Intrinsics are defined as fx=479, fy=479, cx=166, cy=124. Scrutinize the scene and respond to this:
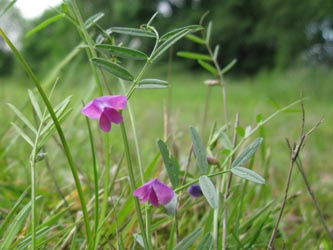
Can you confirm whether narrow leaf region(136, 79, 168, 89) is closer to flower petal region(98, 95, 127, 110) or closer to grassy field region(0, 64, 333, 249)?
flower petal region(98, 95, 127, 110)

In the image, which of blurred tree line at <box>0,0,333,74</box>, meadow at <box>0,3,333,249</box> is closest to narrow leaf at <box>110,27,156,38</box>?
meadow at <box>0,3,333,249</box>


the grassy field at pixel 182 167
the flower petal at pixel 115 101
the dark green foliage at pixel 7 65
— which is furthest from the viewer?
the dark green foliage at pixel 7 65

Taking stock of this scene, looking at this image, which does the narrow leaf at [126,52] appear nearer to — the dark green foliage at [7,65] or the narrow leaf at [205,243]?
the narrow leaf at [205,243]

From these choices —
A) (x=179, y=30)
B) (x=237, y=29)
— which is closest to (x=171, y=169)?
(x=179, y=30)

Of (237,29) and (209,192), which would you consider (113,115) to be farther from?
(237,29)

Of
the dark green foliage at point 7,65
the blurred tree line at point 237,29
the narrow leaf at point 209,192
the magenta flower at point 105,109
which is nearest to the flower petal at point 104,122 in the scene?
the magenta flower at point 105,109
